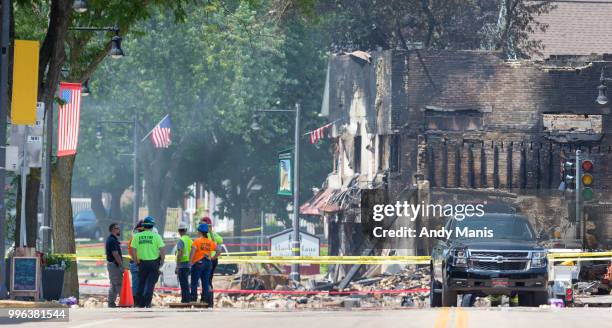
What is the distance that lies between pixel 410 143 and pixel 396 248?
5641 mm

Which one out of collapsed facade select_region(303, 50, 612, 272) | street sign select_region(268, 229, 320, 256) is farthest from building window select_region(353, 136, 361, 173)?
street sign select_region(268, 229, 320, 256)

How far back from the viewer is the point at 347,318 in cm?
2206

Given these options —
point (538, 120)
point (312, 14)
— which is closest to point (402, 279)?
point (538, 120)

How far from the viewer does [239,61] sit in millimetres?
68250

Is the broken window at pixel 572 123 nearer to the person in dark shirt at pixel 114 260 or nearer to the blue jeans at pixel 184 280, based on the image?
the person in dark shirt at pixel 114 260

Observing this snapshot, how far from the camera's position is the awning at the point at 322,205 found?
60.8 metres

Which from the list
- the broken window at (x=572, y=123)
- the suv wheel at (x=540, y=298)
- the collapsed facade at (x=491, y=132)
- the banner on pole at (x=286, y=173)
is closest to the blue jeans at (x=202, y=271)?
the suv wheel at (x=540, y=298)

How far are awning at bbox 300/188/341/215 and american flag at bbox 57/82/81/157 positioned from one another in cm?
2659

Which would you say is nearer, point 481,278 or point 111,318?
point 111,318

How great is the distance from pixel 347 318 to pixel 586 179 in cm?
1581

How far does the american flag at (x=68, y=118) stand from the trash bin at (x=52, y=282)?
3.75 metres

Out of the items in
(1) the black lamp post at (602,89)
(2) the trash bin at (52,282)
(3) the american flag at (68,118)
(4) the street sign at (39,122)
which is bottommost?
(2) the trash bin at (52,282)

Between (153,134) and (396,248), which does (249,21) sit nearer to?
(153,134)

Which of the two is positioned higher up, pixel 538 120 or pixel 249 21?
pixel 249 21
